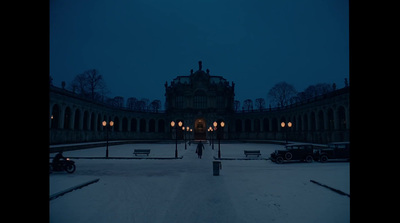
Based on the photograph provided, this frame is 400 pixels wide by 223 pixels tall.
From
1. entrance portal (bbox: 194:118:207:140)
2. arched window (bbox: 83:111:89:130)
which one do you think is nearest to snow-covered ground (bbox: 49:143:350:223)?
A: arched window (bbox: 83:111:89:130)

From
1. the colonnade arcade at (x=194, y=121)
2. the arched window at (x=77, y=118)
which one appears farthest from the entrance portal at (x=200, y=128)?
the arched window at (x=77, y=118)

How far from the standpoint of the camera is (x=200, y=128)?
7138cm

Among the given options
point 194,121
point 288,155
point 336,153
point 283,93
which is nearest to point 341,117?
point 336,153

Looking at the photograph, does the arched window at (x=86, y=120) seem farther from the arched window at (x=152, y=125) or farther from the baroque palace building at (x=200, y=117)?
the arched window at (x=152, y=125)

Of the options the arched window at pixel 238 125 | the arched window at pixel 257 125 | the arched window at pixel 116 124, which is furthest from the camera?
the arched window at pixel 238 125

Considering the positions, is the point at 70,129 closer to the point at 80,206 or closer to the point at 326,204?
the point at 80,206

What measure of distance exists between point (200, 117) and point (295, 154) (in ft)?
159

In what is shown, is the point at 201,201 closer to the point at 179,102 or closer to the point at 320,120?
the point at 320,120

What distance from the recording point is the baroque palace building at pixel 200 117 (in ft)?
115

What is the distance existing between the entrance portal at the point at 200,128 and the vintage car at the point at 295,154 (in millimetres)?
50750
